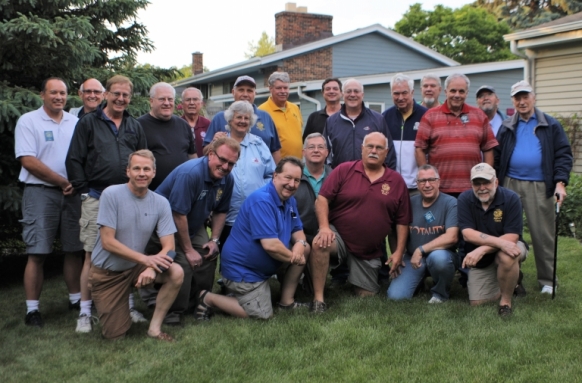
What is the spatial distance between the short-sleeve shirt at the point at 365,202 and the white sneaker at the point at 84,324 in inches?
92.1

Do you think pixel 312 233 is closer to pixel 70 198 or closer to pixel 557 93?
pixel 70 198

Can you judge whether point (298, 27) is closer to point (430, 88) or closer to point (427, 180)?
point (430, 88)

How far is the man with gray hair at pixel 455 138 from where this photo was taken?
20.0 ft

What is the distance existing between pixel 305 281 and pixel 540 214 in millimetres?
2346

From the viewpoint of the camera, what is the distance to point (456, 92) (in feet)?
19.8

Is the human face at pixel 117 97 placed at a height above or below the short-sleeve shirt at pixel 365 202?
above

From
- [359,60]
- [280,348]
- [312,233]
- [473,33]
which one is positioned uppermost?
[473,33]

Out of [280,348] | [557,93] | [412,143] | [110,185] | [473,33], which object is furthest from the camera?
[473,33]

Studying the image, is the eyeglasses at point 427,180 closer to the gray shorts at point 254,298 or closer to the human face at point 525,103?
the human face at point 525,103

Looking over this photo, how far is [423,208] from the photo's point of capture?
20.1 ft

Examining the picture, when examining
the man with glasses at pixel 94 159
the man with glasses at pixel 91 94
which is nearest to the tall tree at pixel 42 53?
the man with glasses at pixel 91 94

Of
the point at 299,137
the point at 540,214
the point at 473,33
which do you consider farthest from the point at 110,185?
the point at 473,33

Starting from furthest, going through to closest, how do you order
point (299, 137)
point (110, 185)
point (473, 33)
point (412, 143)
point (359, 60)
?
point (473, 33) < point (359, 60) < point (299, 137) < point (412, 143) < point (110, 185)

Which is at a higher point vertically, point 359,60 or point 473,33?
point 473,33
